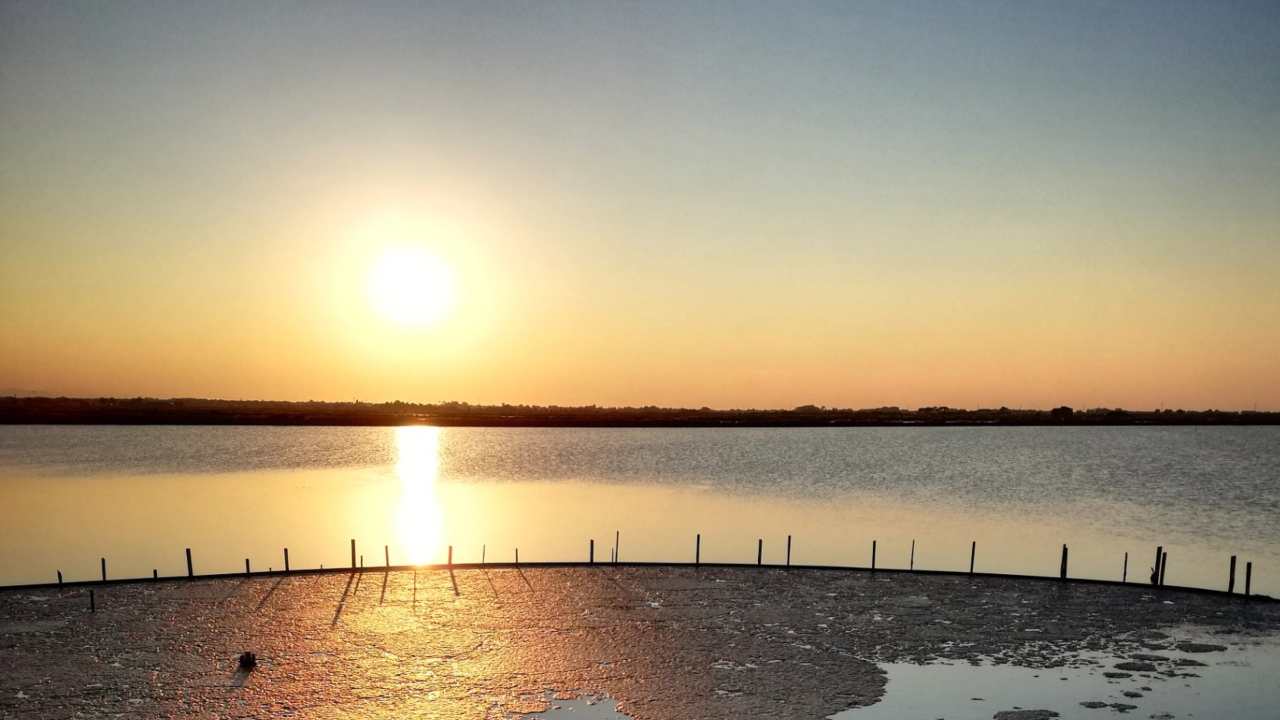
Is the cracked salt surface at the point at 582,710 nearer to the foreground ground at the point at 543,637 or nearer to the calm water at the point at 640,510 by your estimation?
the foreground ground at the point at 543,637

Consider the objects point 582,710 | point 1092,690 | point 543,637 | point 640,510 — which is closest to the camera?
point 582,710

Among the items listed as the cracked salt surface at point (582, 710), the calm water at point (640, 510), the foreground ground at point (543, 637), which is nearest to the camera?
the cracked salt surface at point (582, 710)

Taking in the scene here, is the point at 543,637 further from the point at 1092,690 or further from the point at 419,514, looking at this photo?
the point at 419,514

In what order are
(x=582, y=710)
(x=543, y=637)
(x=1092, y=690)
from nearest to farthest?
(x=582, y=710) → (x=1092, y=690) → (x=543, y=637)

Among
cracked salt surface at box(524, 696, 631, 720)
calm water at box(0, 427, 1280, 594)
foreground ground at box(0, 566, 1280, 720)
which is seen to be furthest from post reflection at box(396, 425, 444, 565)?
cracked salt surface at box(524, 696, 631, 720)

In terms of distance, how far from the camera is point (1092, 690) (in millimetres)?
24781

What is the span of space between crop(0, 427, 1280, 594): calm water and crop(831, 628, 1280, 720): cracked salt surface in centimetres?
2207

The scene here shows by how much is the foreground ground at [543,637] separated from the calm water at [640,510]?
13010mm

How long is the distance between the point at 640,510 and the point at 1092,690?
50.4 m

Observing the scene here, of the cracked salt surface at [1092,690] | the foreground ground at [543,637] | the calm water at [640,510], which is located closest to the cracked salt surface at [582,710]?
the foreground ground at [543,637]

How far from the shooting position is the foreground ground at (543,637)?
23.4m

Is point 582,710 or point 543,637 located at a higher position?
point 582,710

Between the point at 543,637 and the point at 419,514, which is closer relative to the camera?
the point at 543,637

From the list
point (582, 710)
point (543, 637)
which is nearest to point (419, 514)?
point (543, 637)
